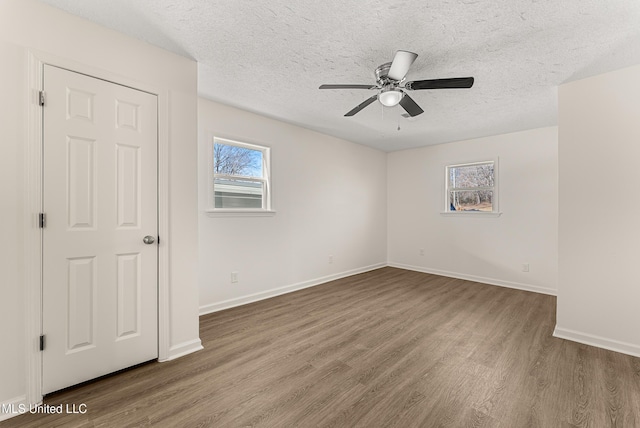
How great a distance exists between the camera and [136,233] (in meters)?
2.12

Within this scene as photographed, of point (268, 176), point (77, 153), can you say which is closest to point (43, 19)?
point (77, 153)

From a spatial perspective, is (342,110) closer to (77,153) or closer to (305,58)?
(305,58)

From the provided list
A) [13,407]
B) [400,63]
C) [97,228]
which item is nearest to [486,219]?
[400,63]

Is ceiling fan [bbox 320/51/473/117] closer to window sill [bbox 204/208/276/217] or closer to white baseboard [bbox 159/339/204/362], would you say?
window sill [bbox 204/208/276/217]

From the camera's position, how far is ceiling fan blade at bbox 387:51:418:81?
72.2 inches

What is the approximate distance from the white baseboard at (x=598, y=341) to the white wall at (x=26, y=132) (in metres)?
3.51

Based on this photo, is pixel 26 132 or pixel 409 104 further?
pixel 409 104

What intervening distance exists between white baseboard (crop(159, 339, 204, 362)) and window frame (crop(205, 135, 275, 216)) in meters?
1.48

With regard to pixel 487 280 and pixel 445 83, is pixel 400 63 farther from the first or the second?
pixel 487 280

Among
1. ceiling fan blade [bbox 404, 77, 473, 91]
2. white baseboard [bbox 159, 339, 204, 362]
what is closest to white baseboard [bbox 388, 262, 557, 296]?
ceiling fan blade [bbox 404, 77, 473, 91]

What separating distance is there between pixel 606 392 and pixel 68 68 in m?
4.26

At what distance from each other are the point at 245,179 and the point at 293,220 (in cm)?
98

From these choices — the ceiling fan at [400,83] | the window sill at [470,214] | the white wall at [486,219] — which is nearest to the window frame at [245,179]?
the ceiling fan at [400,83]

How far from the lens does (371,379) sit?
2010 mm
